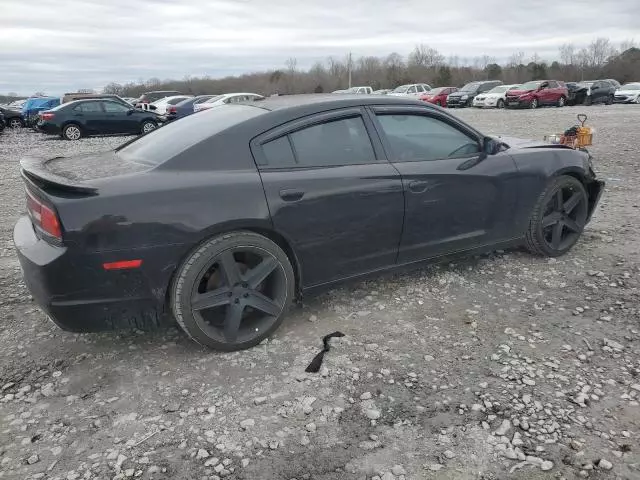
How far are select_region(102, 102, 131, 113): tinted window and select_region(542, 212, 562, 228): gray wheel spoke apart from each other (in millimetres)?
16342

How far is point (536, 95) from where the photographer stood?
28828 millimetres

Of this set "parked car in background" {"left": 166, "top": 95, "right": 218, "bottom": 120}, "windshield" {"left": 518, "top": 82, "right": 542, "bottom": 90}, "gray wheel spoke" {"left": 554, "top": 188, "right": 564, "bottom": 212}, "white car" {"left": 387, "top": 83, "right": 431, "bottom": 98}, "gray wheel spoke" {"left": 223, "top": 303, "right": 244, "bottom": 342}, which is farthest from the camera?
"white car" {"left": 387, "top": 83, "right": 431, "bottom": 98}

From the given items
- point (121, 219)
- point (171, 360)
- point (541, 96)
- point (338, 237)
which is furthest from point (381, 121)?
point (541, 96)

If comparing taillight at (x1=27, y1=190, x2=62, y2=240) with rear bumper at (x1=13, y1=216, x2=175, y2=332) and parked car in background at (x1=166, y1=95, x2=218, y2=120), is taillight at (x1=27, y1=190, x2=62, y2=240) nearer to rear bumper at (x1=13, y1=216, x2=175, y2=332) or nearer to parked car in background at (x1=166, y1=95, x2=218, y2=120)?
rear bumper at (x1=13, y1=216, x2=175, y2=332)

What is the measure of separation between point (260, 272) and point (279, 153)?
0.75 m

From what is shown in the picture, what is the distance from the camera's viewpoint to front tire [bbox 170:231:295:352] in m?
2.93

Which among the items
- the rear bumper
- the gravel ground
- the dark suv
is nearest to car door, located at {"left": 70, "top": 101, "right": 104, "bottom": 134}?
the gravel ground

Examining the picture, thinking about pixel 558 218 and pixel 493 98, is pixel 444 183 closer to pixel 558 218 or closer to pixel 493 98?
pixel 558 218

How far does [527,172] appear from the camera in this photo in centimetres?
418

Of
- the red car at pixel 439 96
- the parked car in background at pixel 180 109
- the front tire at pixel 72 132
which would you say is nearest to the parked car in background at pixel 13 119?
the parked car in background at pixel 180 109

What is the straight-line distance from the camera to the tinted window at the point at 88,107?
671 inches

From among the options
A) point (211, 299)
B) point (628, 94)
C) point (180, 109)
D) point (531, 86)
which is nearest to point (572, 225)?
point (211, 299)

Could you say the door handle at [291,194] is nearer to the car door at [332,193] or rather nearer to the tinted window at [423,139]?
the car door at [332,193]

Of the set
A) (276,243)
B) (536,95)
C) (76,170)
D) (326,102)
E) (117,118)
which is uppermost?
(326,102)
